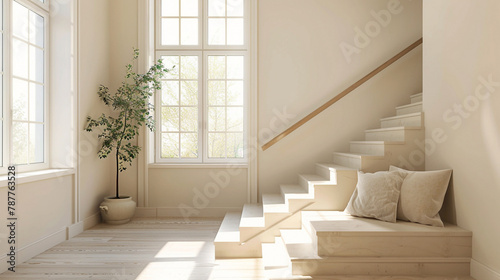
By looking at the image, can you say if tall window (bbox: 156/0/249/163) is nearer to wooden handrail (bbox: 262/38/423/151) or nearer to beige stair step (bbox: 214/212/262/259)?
wooden handrail (bbox: 262/38/423/151)

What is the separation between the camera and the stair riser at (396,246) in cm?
247

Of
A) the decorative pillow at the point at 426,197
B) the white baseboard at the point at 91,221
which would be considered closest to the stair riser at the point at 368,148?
the decorative pillow at the point at 426,197

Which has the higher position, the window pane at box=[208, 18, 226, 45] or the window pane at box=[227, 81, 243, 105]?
the window pane at box=[208, 18, 226, 45]

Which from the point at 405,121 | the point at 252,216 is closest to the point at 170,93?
the point at 252,216

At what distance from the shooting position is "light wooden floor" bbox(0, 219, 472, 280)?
8.73 feet

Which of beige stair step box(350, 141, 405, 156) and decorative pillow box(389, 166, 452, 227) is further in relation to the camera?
beige stair step box(350, 141, 405, 156)

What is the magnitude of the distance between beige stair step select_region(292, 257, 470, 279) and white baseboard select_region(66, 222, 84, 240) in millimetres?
2441

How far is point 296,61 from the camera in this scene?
448cm

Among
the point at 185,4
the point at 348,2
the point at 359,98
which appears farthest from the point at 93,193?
the point at 348,2

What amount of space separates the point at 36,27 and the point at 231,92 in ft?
7.44

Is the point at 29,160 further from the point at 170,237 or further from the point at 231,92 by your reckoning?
the point at 231,92
